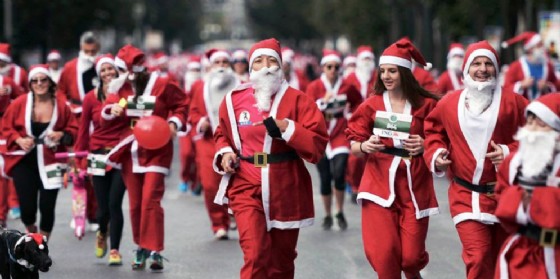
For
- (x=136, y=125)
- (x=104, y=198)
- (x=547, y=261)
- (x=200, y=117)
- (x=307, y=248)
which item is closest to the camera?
(x=547, y=261)

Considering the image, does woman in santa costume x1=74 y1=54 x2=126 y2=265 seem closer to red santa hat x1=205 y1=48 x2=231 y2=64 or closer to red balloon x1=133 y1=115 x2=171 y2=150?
red balloon x1=133 y1=115 x2=171 y2=150

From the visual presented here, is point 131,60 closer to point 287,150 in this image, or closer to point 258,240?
point 287,150

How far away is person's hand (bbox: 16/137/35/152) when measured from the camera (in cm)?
1285

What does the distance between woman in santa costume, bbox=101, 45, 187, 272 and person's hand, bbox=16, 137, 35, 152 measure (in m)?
0.77

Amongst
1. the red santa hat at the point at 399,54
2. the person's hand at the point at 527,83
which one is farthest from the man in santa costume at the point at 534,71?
the red santa hat at the point at 399,54

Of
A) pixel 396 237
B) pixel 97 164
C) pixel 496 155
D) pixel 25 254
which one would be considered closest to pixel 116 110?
pixel 97 164

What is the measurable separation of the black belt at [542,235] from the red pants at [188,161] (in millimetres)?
13282

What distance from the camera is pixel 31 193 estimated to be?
12938mm

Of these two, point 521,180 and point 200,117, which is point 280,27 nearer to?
point 200,117

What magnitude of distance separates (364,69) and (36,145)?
6.54 m

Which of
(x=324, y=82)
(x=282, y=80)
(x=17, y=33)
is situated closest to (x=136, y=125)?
(x=282, y=80)

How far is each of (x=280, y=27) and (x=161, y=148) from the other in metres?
119

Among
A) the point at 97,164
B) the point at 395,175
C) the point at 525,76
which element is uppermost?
the point at 525,76

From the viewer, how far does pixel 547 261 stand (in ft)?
24.2
